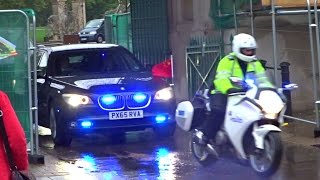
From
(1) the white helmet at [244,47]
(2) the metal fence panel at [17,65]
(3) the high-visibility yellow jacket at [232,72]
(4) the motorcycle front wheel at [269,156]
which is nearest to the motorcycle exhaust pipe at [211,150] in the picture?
(4) the motorcycle front wheel at [269,156]

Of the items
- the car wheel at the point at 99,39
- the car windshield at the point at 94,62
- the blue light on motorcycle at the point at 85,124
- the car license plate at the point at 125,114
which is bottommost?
the blue light on motorcycle at the point at 85,124

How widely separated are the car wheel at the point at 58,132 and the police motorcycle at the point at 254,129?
3249 millimetres

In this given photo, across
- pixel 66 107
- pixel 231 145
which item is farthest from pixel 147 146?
pixel 231 145

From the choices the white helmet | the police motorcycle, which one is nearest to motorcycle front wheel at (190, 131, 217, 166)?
the police motorcycle

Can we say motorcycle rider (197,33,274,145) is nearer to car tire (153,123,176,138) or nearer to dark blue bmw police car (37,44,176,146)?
dark blue bmw police car (37,44,176,146)

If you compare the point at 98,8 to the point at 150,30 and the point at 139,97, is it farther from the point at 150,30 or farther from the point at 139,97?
the point at 139,97

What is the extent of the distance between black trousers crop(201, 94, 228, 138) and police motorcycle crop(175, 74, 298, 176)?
0.21 ft

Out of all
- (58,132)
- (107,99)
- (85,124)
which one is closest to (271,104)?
(107,99)

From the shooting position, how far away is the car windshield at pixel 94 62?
12164 millimetres

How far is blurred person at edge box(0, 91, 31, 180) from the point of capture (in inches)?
179

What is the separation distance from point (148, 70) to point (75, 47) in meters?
1.34

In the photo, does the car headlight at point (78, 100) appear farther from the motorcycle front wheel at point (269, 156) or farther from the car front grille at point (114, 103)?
the motorcycle front wheel at point (269, 156)

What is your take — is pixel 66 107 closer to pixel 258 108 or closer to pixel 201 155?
pixel 201 155

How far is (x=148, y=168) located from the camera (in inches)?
364
